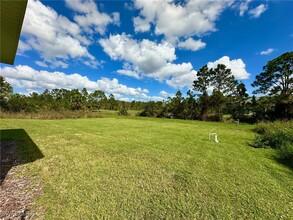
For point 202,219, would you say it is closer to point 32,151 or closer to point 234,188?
point 234,188

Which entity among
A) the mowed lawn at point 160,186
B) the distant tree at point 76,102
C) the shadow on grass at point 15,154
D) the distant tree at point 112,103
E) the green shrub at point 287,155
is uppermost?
the distant tree at point 112,103

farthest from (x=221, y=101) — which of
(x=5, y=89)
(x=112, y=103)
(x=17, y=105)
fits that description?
(x=112, y=103)

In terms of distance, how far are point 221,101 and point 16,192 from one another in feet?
86.6

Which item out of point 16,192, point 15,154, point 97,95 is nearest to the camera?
point 16,192

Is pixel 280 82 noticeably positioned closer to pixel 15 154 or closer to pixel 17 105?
pixel 15 154

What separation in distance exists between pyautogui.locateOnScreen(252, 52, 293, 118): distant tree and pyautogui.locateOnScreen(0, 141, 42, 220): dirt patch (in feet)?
81.1

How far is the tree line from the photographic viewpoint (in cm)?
1856

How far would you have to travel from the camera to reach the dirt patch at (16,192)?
191cm

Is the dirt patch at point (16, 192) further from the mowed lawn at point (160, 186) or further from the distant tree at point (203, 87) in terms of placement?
the distant tree at point (203, 87)

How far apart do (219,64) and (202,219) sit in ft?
90.5

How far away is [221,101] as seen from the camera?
24.0 meters

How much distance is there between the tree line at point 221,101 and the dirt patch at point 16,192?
65.2ft

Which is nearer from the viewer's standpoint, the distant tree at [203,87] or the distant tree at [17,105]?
the distant tree at [17,105]

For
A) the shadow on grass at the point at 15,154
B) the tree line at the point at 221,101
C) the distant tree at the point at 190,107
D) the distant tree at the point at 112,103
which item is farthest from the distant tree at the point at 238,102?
the distant tree at the point at 112,103
